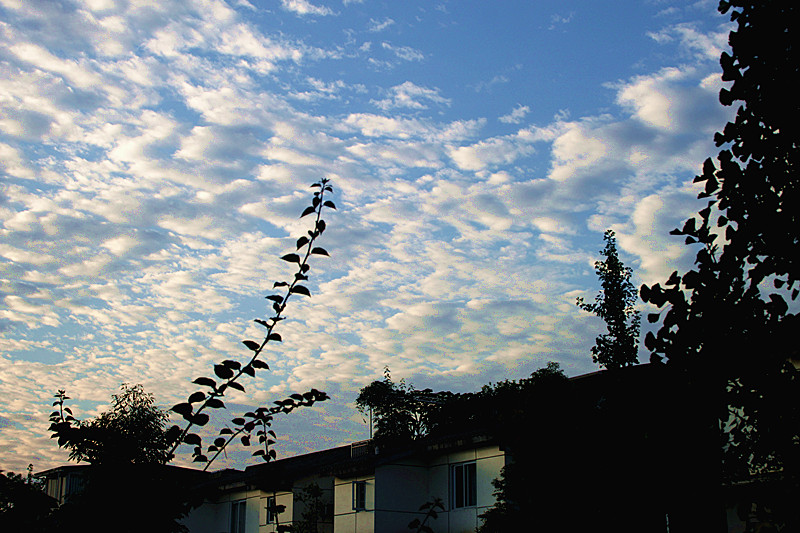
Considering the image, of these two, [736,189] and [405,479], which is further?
[405,479]

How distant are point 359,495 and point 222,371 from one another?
96.0 ft

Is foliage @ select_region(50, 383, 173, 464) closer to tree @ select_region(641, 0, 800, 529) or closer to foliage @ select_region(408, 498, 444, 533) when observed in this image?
foliage @ select_region(408, 498, 444, 533)

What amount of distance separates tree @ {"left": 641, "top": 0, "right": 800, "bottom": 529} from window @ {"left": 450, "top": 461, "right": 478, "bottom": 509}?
23659 mm

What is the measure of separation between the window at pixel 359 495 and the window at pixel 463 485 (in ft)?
14.1

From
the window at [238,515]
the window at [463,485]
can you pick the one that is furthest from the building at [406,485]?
the window at [238,515]

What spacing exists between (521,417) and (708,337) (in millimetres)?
3183

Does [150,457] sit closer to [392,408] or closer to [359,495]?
[359,495]

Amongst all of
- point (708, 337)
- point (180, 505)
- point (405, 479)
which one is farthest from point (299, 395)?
point (405, 479)

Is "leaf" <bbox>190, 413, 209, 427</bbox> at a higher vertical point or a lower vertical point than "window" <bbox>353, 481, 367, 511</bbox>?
higher

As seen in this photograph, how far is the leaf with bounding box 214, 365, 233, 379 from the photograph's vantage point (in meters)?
3.94

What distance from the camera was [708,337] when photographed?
5.12m

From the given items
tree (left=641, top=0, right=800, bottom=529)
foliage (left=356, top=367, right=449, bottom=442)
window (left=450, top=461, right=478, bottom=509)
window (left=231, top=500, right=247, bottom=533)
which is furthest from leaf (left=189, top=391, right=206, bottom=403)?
foliage (left=356, top=367, right=449, bottom=442)

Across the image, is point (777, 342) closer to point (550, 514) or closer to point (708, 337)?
point (708, 337)

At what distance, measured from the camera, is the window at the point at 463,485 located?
27984 mm
